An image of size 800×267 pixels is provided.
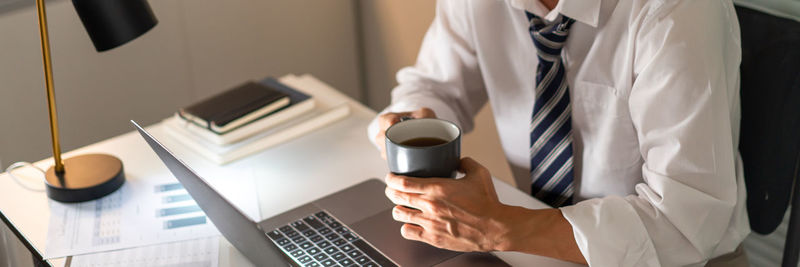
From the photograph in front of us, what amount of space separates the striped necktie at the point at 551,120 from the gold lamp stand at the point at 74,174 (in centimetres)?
71

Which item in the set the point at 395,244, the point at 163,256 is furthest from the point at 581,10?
the point at 163,256

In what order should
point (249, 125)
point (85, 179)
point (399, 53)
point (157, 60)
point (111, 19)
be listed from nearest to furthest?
1. point (111, 19)
2. point (85, 179)
3. point (249, 125)
4. point (157, 60)
5. point (399, 53)

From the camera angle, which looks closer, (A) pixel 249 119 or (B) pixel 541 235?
(B) pixel 541 235

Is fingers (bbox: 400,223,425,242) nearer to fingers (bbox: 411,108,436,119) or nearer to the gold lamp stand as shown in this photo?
fingers (bbox: 411,108,436,119)

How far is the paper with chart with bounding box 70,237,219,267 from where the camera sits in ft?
3.63

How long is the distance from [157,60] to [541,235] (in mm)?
1453

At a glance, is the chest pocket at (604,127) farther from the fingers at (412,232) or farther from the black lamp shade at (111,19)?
the black lamp shade at (111,19)

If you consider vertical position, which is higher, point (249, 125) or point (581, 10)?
point (581, 10)

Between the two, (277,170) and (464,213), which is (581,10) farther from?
(277,170)

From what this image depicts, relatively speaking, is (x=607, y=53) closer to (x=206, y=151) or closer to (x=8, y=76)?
(x=206, y=151)

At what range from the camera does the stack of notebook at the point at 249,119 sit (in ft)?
4.63

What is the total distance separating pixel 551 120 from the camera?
1256 mm

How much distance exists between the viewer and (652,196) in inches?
40.4

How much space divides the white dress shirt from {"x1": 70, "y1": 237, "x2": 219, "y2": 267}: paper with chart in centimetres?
52
